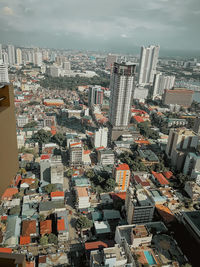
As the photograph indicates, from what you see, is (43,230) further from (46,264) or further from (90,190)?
(90,190)

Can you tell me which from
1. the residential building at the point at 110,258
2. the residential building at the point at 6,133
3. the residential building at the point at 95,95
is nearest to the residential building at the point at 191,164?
the residential building at the point at 110,258

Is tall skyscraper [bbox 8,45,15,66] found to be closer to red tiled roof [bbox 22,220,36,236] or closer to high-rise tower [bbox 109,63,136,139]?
high-rise tower [bbox 109,63,136,139]

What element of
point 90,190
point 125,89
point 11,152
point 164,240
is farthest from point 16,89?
point 11,152

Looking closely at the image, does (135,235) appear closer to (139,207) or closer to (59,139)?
(139,207)

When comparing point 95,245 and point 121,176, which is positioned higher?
point 121,176

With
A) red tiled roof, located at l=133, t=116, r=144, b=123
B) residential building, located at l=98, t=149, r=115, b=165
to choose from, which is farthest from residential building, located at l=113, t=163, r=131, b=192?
red tiled roof, located at l=133, t=116, r=144, b=123

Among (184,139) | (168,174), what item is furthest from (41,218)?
(184,139)
